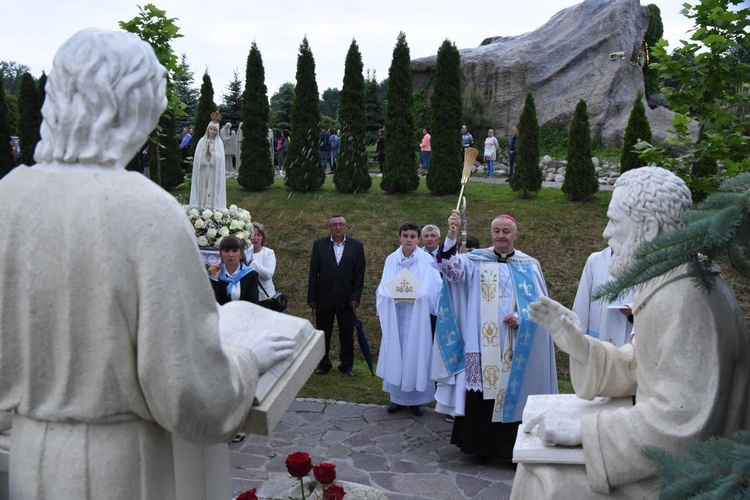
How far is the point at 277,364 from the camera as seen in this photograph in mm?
2359

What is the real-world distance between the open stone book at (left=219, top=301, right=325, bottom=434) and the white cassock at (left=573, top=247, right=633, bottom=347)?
5360 millimetres

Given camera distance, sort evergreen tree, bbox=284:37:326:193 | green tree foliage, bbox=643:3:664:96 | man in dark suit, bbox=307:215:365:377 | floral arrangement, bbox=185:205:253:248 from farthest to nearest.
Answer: green tree foliage, bbox=643:3:664:96, evergreen tree, bbox=284:37:326:193, man in dark suit, bbox=307:215:365:377, floral arrangement, bbox=185:205:253:248

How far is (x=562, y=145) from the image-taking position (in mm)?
25375

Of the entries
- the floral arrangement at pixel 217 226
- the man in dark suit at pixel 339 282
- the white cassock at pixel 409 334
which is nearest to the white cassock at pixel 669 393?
the white cassock at pixel 409 334

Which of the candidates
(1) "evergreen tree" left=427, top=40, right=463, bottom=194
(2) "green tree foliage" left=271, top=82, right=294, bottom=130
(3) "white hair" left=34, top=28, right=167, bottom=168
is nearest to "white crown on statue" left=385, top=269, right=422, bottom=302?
(3) "white hair" left=34, top=28, right=167, bottom=168

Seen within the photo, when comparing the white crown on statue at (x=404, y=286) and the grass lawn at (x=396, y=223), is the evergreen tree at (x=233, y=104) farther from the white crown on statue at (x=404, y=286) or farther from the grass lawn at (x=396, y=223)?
the white crown on statue at (x=404, y=286)

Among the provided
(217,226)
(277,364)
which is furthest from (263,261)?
(277,364)

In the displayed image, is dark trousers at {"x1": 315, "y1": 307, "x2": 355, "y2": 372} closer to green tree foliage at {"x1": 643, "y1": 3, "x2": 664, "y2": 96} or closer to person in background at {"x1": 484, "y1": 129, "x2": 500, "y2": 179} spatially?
person in background at {"x1": 484, "y1": 129, "x2": 500, "y2": 179}

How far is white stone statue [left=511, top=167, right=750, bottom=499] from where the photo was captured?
9.23ft

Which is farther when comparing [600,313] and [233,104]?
[233,104]

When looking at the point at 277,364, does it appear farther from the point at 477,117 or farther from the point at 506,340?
the point at 477,117

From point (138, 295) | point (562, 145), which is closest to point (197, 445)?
point (138, 295)

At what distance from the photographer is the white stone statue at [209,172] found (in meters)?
13.1

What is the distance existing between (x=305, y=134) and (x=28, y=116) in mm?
7671
